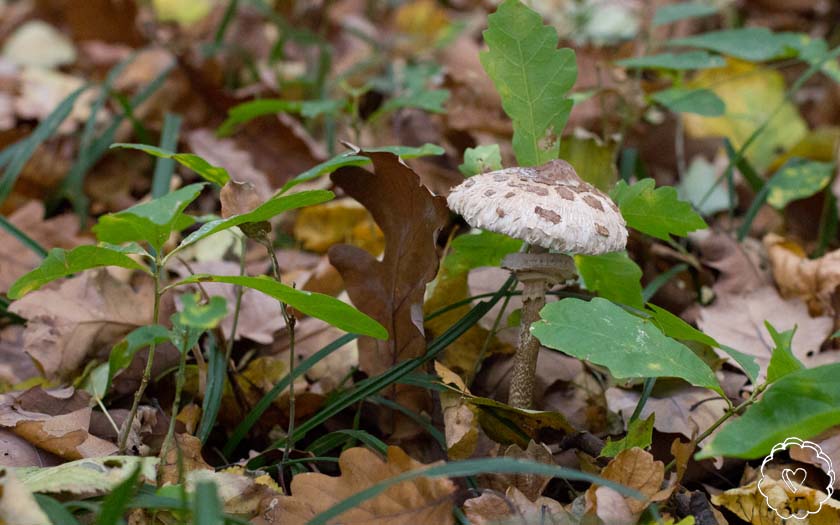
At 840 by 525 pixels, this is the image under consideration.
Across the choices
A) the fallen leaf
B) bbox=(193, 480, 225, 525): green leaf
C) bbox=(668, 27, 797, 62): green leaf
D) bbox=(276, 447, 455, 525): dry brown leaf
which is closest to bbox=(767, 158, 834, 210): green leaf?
bbox=(668, 27, 797, 62): green leaf

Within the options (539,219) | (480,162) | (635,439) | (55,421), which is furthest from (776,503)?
(55,421)

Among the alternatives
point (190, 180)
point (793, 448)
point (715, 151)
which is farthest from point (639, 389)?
point (190, 180)

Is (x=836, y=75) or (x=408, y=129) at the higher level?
(x=836, y=75)

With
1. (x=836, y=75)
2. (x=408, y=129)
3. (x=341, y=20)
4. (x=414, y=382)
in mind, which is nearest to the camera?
(x=414, y=382)

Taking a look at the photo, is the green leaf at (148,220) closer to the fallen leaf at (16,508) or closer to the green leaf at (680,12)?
the fallen leaf at (16,508)

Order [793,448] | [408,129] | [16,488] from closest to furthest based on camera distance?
[16,488]
[793,448]
[408,129]

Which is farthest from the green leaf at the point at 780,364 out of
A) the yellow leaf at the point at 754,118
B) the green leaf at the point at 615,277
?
the yellow leaf at the point at 754,118

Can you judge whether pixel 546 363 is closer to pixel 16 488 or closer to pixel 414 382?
pixel 414 382
